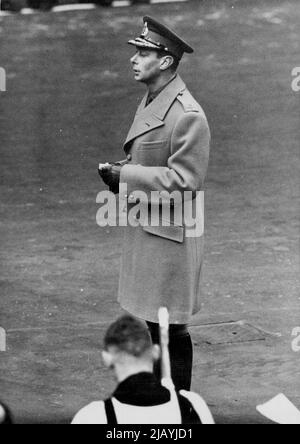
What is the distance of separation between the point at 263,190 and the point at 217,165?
1.02m

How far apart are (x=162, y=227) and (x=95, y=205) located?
15.0ft

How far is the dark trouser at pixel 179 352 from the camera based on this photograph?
19.4 ft

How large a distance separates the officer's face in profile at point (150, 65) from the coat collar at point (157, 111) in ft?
0.28

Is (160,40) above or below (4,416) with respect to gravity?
above

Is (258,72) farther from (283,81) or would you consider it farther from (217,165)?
(217,165)

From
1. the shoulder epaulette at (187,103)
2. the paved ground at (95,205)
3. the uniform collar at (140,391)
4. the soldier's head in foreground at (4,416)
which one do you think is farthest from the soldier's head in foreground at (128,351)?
the paved ground at (95,205)

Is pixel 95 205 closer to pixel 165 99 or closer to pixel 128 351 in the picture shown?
pixel 165 99

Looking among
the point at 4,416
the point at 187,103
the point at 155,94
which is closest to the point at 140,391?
the point at 4,416

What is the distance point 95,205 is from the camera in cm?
1042

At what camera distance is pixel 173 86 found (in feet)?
19.4

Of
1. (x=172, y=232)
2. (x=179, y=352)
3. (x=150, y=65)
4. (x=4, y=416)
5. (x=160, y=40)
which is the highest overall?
(x=160, y=40)

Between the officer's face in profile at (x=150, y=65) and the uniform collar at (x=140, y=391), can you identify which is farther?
the officer's face in profile at (x=150, y=65)

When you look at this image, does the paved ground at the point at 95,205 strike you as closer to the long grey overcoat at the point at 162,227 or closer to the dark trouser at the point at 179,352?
the dark trouser at the point at 179,352

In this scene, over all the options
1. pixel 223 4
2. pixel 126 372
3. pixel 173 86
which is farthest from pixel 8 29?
pixel 126 372
